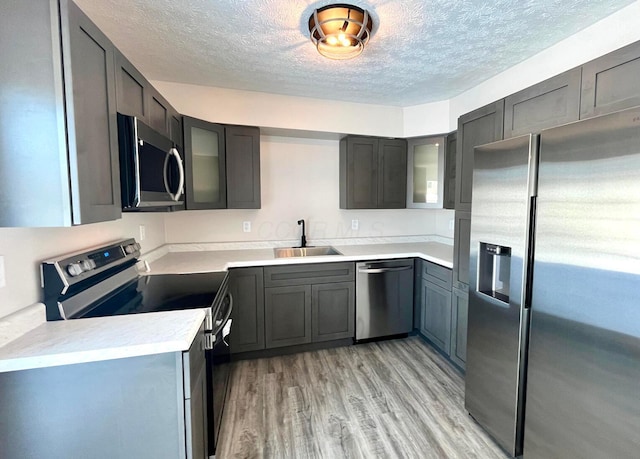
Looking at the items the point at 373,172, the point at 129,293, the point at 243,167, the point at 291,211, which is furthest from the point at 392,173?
the point at 129,293

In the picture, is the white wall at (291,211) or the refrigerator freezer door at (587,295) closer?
the refrigerator freezer door at (587,295)

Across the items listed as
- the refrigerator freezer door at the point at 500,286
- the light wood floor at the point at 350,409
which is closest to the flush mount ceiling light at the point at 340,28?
the refrigerator freezer door at the point at 500,286

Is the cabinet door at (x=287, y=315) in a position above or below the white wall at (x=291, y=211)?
below

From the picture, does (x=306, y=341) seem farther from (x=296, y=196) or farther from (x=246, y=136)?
(x=246, y=136)

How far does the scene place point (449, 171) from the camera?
9.27ft

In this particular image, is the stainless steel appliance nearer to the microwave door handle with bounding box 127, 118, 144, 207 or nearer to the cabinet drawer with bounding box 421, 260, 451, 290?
the microwave door handle with bounding box 127, 118, 144, 207

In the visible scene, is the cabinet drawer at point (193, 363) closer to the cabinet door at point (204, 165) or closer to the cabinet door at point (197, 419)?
the cabinet door at point (197, 419)

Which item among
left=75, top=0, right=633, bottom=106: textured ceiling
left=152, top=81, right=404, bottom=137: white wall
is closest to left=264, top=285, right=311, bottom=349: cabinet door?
left=152, top=81, right=404, bottom=137: white wall

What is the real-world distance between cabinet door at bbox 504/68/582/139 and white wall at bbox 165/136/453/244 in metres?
1.67

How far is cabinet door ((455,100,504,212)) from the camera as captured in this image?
1902 millimetres

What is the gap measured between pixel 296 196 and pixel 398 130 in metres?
1.31

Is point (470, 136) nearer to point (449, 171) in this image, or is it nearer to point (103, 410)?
point (449, 171)

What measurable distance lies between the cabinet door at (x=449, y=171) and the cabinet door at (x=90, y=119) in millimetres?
2631

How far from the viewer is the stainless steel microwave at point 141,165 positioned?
51.5 inches
